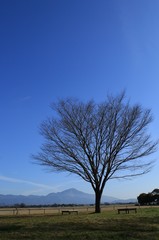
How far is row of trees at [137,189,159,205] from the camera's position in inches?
2549

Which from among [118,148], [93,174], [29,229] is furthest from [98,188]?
[29,229]

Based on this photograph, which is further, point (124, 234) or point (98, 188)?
point (98, 188)

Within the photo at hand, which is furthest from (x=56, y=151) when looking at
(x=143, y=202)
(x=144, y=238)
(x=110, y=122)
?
(x=143, y=202)

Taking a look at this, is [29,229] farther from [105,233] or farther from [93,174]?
[93,174]

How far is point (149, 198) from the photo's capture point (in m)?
65.7

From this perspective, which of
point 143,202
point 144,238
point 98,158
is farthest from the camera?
point 143,202

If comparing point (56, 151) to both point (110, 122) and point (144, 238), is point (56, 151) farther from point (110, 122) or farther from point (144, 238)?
point (144, 238)

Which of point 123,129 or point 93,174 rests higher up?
point 123,129

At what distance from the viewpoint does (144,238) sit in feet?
54.2

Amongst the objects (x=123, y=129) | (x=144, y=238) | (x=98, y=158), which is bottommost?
(x=144, y=238)

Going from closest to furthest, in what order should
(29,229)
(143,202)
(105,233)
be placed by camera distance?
1. (105,233)
2. (29,229)
3. (143,202)

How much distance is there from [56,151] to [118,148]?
19.9ft

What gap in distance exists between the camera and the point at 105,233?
17.7 meters

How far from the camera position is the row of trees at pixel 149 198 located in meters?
64.8
